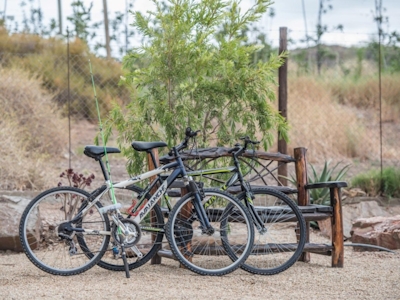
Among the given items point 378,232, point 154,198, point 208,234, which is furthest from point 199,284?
point 378,232

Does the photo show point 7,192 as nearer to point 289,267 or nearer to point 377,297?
point 289,267

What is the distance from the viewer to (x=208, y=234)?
5879 millimetres

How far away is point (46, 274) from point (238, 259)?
1572 mm

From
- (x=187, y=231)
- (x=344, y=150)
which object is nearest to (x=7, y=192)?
(x=187, y=231)

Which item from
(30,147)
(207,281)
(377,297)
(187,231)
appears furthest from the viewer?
(30,147)

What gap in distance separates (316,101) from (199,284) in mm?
8411

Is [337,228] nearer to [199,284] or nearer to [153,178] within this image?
[199,284]

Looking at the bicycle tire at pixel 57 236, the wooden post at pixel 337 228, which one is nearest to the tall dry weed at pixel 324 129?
the bicycle tire at pixel 57 236

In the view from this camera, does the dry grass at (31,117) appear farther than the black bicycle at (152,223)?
Yes

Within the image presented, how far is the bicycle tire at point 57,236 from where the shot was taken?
5.82 meters

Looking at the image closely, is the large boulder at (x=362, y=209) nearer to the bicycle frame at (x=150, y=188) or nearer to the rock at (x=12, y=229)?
the bicycle frame at (x=150, y=188)

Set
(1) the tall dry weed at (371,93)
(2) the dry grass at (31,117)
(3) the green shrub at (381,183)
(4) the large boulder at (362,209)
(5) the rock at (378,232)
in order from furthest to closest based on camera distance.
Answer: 1. (1) the tall dry weed at (371,93)
2. (2) the dry grass at (31,117)
3. (3) the green shrub at (381,183)
4. (4) the large boulder at (362,209)
5. (5) the rock at (378,232)

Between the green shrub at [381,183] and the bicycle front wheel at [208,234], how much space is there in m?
4.42

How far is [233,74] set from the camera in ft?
22.9
